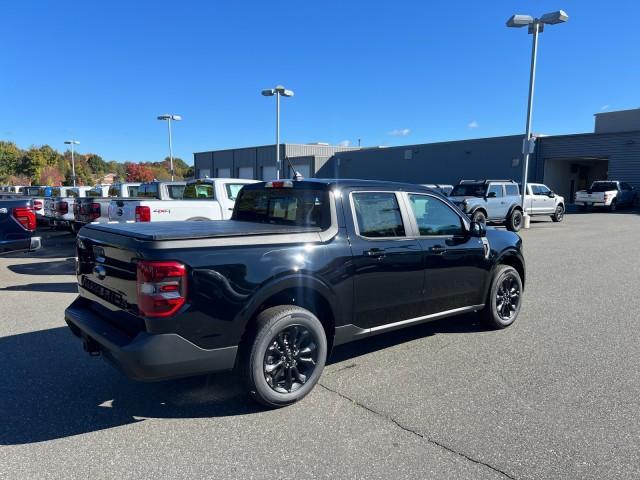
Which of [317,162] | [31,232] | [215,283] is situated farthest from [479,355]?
[317,162]

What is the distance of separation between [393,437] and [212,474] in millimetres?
1197

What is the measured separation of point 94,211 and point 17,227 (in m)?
3.41

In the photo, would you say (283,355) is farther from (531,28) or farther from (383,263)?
(531,28)

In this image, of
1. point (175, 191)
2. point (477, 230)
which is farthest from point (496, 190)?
point (477, 230)

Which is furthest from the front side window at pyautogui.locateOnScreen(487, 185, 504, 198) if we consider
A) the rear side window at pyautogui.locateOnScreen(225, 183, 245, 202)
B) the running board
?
the running board

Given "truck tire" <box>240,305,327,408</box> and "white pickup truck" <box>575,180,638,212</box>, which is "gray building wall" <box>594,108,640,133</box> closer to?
"white pickup truck" <box>575,180,638,212</box>

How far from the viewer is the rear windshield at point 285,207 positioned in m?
4.18

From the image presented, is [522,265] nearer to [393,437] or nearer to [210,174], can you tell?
[393,437]

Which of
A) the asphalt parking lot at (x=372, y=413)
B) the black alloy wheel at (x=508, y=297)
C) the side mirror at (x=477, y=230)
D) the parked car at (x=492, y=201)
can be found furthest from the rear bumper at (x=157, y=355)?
the parked car at (x=492, y=201)

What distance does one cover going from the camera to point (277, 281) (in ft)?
11.7

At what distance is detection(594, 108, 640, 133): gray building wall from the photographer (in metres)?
41.4

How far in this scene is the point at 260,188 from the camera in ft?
16.7

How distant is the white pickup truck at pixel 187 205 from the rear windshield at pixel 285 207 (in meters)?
3.01

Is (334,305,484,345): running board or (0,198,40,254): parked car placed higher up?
(0,198,40,254): parked car
